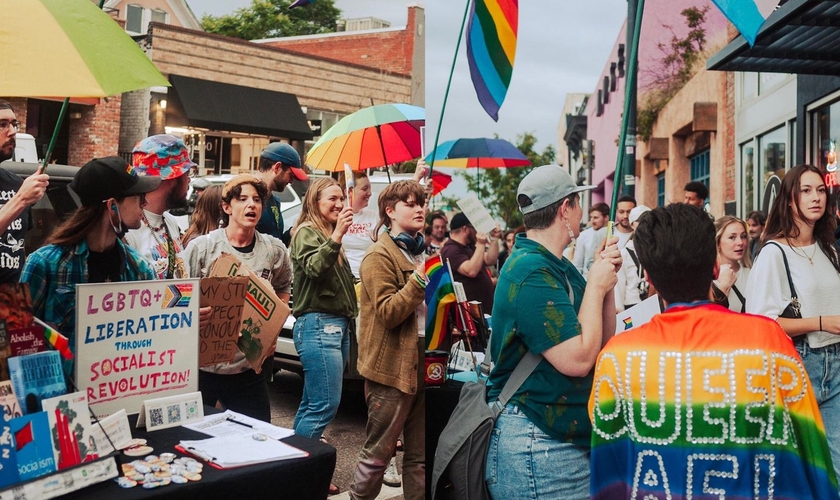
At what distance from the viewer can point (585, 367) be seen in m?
2.63

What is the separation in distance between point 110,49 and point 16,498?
4.29ft

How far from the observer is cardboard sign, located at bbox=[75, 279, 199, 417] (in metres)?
2.73

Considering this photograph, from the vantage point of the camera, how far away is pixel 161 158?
371 cm

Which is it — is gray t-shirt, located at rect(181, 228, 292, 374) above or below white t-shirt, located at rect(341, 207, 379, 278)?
below

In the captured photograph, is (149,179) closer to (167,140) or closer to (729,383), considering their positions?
(167,140)

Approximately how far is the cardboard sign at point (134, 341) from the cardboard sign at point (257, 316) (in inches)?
34.4

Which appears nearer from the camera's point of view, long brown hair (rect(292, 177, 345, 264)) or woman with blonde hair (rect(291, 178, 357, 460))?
woman with blonde hair (rect(291, 178, 357, 460))

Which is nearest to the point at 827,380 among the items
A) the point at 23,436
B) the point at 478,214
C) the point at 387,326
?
the point at 478,214

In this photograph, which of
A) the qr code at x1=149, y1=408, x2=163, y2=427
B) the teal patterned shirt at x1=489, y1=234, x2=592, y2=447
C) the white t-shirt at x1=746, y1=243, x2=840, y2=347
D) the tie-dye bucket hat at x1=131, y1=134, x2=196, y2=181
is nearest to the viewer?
the teal patterned shirt at x1=489, y1=234, x2=592, y2=447

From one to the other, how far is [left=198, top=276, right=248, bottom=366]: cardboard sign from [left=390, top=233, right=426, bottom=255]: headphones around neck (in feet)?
3.72

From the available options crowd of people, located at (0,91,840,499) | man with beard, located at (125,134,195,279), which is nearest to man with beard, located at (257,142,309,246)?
crowd of people, located at (0,91,840,499)

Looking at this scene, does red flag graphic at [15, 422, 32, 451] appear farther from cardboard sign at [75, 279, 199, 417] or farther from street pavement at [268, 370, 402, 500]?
street pavement at [268, 370, 402, 500]

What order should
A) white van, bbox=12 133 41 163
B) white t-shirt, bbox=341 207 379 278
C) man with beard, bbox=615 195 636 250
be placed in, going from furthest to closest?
white van, bbox=12 133 41 163 → man with beard, bbox=615 195 636 250 → white t-shirt, bbox=341 207 379 278

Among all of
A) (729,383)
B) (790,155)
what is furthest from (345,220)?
(790,155)
